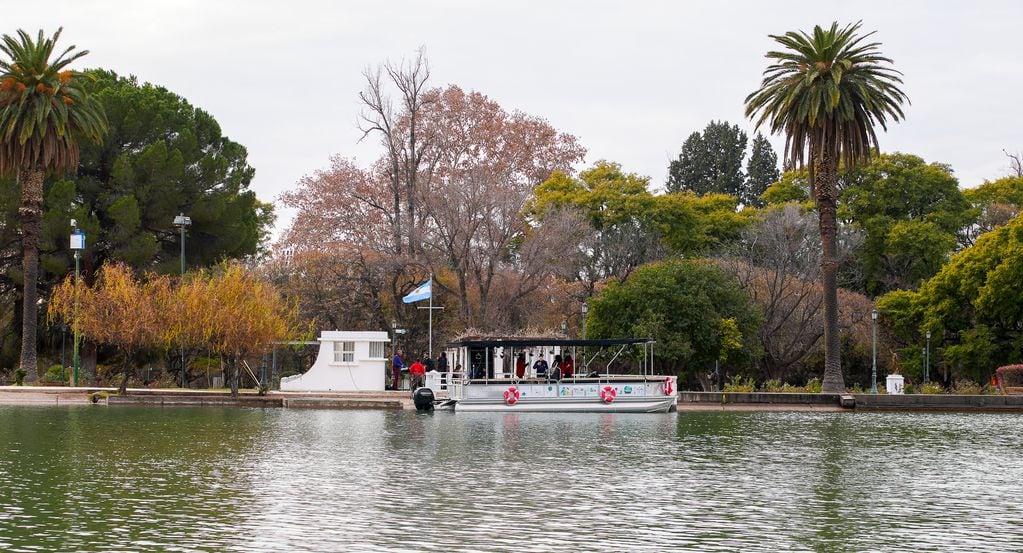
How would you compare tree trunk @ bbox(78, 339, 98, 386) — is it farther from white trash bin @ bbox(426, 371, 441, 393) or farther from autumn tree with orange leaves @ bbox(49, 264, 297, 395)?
white trash bin @ bbox(426, 371, 441, 393)

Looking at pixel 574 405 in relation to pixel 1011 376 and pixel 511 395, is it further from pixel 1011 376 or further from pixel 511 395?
pixel 1011 376

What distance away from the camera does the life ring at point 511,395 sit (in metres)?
48.3

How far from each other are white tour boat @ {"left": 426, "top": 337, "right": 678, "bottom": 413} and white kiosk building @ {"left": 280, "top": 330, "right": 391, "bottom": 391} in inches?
221

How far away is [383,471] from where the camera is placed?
25.8 m

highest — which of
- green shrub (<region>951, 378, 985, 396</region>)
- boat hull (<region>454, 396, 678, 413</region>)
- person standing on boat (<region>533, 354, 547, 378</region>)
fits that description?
person standing on boat (<region>533, 354, 547, 378</region>)

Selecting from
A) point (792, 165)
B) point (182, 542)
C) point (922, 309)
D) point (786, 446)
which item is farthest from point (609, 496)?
point (922, 309)

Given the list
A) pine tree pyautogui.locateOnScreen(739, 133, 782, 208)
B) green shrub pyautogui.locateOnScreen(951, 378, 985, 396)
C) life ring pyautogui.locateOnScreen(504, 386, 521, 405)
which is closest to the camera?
life ring pyautogui.locateOnScreen(504, 386, 521, 405)

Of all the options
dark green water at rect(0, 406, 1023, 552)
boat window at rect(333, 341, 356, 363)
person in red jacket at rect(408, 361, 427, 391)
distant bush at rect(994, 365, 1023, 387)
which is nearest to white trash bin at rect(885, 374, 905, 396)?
distant bush at rect(994, 365, 1023, 387)

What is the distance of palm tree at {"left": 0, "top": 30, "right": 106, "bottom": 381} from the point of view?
178 ft

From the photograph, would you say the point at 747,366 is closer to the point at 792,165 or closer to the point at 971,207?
the point at 792,165

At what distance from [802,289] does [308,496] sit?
49.7 m

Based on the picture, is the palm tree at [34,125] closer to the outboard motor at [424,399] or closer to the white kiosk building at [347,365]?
the white kiosk building at [347,365]

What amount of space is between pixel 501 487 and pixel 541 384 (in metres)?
25.4

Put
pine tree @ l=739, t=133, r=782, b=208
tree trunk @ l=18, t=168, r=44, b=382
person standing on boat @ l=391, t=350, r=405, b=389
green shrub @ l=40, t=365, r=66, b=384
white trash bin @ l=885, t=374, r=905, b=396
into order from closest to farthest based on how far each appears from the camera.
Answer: white trash bin @ l=885, t=374, r=905, b=396 → tree trunk @ l=18, t=168, r=44, b=382 → green shrub @ l=40, t=365, r=66, b=384 → person standing on boat @ l=391, t=350, r=405, b=389 → pine tree @ l=739, t=133, r=782, b=208
